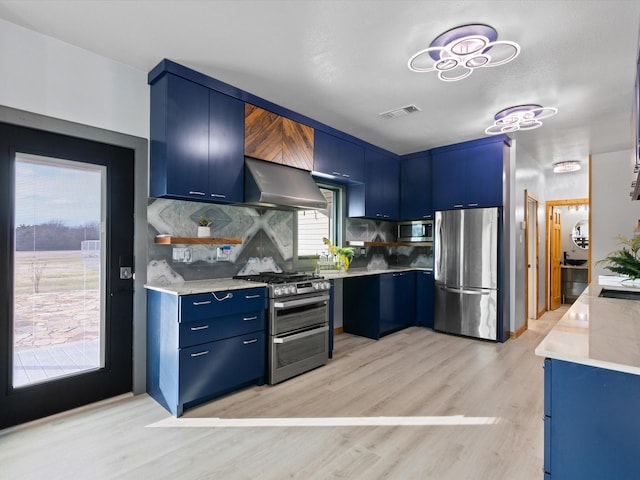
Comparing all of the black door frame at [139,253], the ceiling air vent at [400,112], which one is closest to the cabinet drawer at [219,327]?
the black door frame at [139,253]

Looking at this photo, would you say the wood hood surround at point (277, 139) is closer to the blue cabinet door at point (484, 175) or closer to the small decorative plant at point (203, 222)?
the small decorative plant at point (203, 222)

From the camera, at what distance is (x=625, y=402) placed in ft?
3.78

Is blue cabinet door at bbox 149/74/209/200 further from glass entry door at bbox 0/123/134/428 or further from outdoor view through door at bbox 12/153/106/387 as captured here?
outdoor view through door at bbox 12/153/106/387

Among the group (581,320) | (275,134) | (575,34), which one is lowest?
(581,320)

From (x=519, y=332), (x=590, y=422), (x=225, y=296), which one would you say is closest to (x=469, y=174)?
(x=519, y=332)

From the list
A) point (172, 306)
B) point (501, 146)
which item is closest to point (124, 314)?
point (172, 306)

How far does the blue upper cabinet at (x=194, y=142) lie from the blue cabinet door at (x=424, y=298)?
10.6 ft

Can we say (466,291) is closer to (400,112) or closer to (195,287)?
(400,112)

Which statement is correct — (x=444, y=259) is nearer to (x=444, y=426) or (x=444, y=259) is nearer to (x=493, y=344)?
(x=493, y=344)

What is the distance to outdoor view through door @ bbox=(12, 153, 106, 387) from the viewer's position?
238 centimetres

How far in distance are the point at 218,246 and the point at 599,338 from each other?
115 inches

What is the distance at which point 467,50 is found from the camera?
7.74 feet

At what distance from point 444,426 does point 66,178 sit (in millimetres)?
3309

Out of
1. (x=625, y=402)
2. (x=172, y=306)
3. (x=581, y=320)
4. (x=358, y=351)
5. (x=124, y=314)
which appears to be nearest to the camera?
(x=625, y=402)
